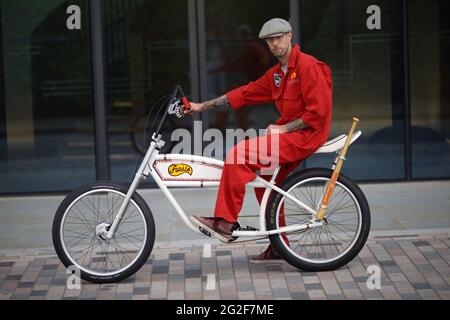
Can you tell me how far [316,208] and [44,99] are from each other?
13.8 ft

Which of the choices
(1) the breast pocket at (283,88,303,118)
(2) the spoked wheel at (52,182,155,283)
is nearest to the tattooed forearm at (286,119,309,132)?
(1) the breast pocket at (283,88,303,118)

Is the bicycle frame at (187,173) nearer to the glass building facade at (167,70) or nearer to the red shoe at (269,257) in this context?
the red shoe at (269,257)

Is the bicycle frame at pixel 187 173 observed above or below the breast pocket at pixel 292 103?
below

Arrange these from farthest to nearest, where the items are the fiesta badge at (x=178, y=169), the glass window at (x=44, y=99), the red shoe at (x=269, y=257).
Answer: the glass window at (x=44, y=99) → the red shoe at (x=269, y=257) → the fiesta badge at (x=178, y=169)

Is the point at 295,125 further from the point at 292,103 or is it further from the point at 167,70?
the point at 167,70

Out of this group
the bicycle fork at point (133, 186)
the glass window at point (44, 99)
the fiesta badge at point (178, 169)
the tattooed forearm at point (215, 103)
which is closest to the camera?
the bicycle fork at point (133, 186)

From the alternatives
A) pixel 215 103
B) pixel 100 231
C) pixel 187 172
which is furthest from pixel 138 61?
pixel 100 231

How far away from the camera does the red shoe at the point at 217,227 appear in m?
6.49

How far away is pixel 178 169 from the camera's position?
6543 millimetres

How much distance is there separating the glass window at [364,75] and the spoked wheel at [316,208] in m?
3.55

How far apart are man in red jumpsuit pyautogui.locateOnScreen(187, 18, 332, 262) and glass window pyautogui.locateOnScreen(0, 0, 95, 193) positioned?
3619 mm

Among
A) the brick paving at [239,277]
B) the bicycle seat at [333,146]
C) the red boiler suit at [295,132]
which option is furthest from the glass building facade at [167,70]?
the bicycle seat at [333,146]

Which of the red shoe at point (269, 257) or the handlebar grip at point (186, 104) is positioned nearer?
the handlebar grip at point (186, 104)
